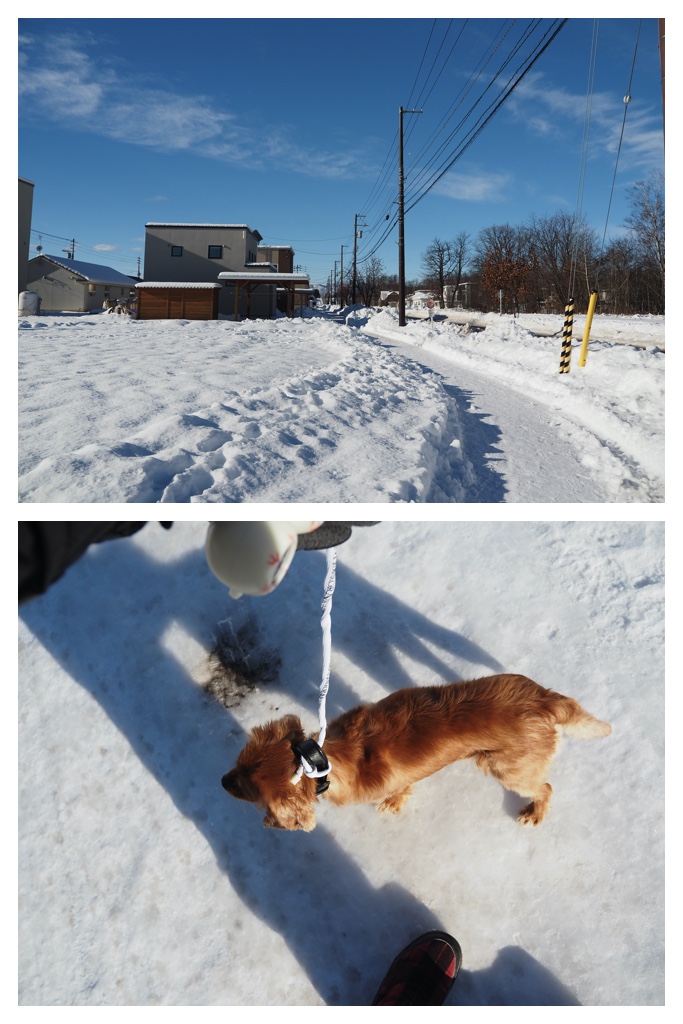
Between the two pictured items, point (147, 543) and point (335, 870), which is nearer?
point (335, 870)

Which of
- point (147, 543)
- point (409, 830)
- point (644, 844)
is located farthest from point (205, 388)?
point (644, 844)

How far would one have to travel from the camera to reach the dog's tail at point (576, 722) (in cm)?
192

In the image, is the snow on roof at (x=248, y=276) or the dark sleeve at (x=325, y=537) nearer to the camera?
the dark sleeve at (x=325, y=537)

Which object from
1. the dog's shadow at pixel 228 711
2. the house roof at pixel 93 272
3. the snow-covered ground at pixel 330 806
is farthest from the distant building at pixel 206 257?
the snow-covered ground at pixel 330 806

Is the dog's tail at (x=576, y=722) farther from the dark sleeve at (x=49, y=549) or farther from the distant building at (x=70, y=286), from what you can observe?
the distant building at (x=70, y=286)

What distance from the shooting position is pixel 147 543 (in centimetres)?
275

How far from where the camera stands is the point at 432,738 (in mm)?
1854

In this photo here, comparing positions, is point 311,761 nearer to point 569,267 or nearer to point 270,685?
point 270,685

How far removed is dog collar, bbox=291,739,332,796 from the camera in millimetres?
1659

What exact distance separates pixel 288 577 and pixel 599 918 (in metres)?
1.78

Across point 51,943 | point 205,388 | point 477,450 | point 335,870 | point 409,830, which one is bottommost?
point 51,943

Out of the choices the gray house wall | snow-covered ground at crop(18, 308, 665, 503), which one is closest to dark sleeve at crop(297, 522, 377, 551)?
snow-covered ground at crop(18, 308, 665, 503)

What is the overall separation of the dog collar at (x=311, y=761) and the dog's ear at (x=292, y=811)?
0.06m

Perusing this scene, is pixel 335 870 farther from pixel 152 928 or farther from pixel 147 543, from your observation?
pixel 147 543
